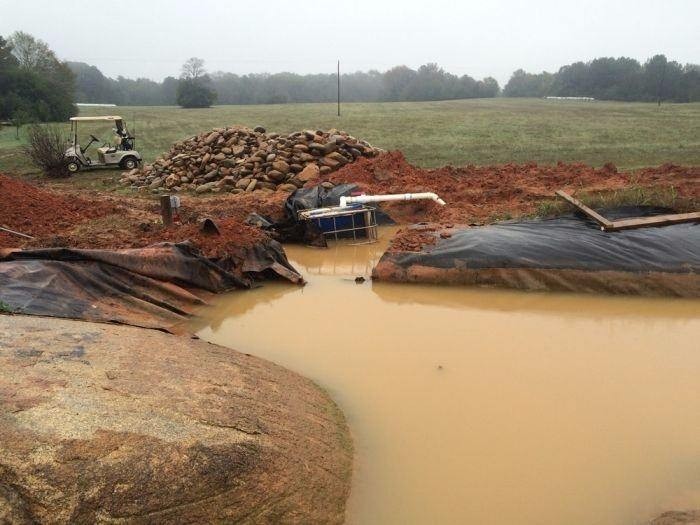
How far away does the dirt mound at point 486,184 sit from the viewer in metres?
10.0

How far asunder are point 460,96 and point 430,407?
7844 centimetres

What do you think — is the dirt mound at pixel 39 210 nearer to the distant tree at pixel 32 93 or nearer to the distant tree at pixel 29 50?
the distant tree at pixel 32 93

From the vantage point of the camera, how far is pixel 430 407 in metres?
4.00

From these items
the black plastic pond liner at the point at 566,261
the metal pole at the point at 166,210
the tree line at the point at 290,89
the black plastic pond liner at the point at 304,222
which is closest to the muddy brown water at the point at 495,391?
the black plastic pond liner at the point at 566,261

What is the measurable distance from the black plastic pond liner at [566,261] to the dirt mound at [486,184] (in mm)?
2638

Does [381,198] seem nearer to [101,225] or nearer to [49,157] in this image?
[101,225]

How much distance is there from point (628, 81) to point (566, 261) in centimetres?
6670

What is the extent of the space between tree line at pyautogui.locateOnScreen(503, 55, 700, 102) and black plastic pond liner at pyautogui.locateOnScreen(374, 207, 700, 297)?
5104 cm

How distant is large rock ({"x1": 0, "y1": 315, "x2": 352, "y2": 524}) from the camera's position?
2.31m

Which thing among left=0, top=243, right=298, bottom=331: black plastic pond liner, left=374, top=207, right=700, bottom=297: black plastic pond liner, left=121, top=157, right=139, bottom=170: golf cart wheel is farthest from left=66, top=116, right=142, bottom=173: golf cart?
left=374, top=207, right=700, bottom=297: black plastic pond liner

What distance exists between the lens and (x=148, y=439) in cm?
258

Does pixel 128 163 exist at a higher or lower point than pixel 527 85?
lower

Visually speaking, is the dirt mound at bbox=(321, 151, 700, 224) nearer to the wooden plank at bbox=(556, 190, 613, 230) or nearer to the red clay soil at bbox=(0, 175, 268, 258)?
the wooden plank at bbox=(556, 190, 613, 230)

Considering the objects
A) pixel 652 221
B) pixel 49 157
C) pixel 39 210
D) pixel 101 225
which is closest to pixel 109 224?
pixel 101 225
